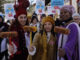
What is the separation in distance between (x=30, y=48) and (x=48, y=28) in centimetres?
58

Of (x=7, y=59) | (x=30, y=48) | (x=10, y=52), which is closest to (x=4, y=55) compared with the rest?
(x=7, y=59)

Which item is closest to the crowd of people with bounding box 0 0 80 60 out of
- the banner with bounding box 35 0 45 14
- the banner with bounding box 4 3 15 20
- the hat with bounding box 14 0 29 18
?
the hat with bounding box 14 0 29 18

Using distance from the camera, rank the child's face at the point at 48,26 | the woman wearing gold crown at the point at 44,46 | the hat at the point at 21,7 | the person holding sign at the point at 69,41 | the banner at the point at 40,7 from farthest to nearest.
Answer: the banner at the point at 40,7
the hat at the point at 21,7
the child's face at the point at 48,26
the woman wearing gold crown at the point at 44,46
the person holding sign at the point at 69,41

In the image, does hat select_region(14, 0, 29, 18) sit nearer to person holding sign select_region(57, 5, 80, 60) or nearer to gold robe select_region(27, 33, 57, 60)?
gold robe select_region(27, 33, 57, 60)

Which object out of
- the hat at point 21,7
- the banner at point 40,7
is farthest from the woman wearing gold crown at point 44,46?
the banner at point 40,7

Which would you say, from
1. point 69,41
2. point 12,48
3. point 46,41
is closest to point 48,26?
point 46,41

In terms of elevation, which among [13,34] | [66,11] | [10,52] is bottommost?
[10,52]

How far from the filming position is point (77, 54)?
3805 mm

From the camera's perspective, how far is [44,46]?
150 inches

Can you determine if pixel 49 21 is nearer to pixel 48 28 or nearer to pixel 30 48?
pixel 48 28

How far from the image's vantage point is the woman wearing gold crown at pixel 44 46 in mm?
3832

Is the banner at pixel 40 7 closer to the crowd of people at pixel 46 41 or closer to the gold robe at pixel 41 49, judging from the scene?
the crowd of people at pixel 46 41

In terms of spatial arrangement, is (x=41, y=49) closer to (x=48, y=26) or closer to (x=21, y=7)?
(x=48, y=26)

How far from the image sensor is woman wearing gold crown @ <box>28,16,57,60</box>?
3.83 metres
